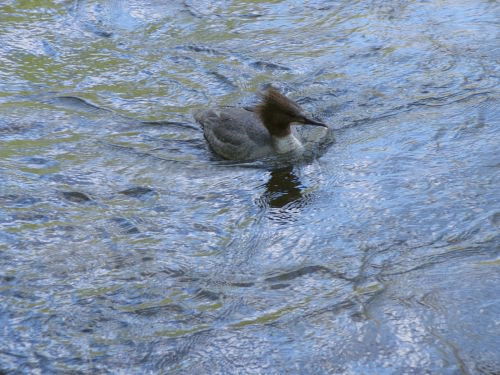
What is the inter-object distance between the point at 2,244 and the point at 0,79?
3.66m

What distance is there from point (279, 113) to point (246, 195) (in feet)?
4.01

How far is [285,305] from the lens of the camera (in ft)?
21.2

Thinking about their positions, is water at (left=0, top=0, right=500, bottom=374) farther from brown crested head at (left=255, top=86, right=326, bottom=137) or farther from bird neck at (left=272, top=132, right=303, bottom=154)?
brown crested head at (left=255, top=86, right=326, bottom=137)

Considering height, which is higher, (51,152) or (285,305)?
(285,305)

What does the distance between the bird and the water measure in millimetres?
199

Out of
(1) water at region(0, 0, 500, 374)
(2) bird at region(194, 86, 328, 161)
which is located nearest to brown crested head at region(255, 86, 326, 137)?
(2) bird at region(194, 86, 328, 161)

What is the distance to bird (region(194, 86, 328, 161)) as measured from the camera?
904cm

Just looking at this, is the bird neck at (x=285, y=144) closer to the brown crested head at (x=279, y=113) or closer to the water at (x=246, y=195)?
the brown crested head at (x=279, y=113)

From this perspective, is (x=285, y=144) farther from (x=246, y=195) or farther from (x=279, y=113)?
(x=246, y=195)

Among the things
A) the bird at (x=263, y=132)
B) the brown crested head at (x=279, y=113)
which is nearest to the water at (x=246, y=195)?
the bird at (x=263, y=132)

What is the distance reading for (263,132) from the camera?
9180 mm

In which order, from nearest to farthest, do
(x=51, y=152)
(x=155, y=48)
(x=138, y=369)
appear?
1. (x=138, y=369)
2. (x=51, y=152)
3. (x=155, y=48)

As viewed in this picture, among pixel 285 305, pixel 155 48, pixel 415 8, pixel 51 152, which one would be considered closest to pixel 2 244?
pixel 51 152

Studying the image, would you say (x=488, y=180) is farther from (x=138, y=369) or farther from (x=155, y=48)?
(x=155, y=48)
